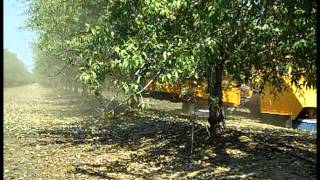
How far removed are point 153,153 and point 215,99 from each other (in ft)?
6.61

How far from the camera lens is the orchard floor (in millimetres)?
9086

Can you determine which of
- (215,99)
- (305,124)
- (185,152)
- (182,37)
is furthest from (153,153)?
(305,124)

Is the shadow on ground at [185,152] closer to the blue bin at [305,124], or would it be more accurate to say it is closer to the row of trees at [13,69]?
the blue bin at [305,124]

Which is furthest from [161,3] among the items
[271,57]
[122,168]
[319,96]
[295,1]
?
[122,168]

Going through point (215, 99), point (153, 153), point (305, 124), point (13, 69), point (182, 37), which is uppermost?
point (182, 37)

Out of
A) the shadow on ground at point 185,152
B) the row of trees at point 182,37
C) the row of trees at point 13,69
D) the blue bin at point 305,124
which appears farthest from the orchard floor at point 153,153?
the row of trees at point 182,37

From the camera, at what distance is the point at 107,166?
1001 centimetres

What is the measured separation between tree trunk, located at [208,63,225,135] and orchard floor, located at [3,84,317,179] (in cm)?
35

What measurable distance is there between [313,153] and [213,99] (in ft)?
8.34

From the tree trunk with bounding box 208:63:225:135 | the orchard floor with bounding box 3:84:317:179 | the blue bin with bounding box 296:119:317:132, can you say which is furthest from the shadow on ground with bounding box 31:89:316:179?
the blue bin with bounding box 296:119:317:132

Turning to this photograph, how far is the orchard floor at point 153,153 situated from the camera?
909 cm

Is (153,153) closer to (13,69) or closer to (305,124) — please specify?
(13,69)

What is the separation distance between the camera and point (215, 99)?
11078mm

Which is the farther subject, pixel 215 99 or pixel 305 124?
pixel 305 124
